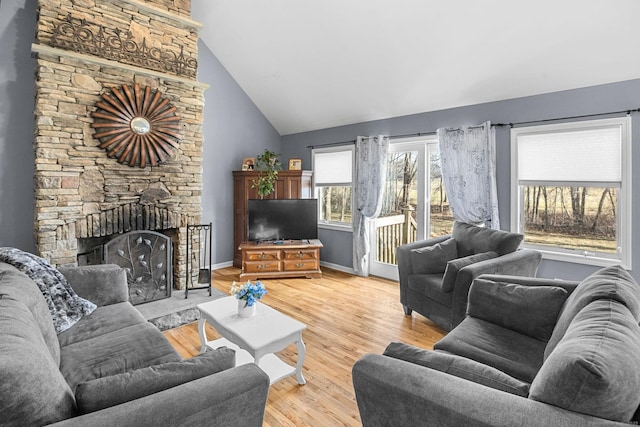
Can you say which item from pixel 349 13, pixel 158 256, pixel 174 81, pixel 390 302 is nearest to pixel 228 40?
pixel 174 81

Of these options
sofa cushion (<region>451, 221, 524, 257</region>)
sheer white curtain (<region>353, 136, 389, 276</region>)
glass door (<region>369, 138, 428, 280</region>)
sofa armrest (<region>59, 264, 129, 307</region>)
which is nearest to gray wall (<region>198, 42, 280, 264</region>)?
sheer white curtain (<region>353, 136, 389, 276</region>)

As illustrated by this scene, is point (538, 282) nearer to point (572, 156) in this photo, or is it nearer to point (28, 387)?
point (572, 156)

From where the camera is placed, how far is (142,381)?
1155 millimetres

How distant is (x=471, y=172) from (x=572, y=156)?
97cm

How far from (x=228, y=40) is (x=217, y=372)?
4.84m

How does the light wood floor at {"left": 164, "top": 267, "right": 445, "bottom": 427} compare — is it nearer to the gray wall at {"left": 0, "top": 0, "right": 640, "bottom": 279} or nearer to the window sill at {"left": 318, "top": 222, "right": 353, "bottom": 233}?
the window sill at {"left": 318, "top": 222, "right": 353, "bottom": 233}

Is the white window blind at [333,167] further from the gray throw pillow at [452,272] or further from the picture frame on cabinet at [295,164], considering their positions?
the gray throw pillow at [452,272]

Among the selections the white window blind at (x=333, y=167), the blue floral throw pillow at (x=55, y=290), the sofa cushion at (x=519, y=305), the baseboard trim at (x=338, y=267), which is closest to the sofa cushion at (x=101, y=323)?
the blue floral throw pillow at (x=55, y=290)

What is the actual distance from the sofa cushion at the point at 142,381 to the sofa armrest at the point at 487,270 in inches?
80.9

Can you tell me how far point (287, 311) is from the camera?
3.74 metres

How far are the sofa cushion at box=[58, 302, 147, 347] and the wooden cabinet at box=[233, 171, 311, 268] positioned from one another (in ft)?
10.3

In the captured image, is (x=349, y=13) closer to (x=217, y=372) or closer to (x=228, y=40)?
(x=228, y=40)

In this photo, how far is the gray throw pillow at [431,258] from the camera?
11.4 feet

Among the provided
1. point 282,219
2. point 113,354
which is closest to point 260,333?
point 113,354
